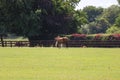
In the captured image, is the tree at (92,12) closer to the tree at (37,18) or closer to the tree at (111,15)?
the tree at (111,15)

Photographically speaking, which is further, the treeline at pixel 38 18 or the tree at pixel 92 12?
the tree at pixel 92 12

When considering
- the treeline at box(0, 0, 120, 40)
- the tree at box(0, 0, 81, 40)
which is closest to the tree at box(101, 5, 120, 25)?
the treeline at box(0, 0, 120, 40)

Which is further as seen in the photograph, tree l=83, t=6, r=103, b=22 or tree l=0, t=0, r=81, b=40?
tree l=83, t=6, r=103, b=22

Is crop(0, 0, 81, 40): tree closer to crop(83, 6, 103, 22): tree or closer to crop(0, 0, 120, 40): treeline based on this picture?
crop(0, 0, 120, 40): treeline

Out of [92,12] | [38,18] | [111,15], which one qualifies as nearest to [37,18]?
[38,18]

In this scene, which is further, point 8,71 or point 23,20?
point 23,20

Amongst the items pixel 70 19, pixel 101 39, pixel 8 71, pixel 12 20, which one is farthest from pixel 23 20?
pixel 8 71

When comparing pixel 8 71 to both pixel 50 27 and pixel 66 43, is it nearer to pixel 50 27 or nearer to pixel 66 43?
pixel 66 43

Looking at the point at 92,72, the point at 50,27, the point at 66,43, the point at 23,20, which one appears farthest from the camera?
the point at 50,27

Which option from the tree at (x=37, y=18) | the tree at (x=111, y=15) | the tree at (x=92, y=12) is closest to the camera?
the tree at (x=37, y=18)

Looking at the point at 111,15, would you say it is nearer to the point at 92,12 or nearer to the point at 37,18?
the point at 92,12

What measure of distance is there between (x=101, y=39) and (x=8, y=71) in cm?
3811

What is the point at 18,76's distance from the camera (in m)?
15.3

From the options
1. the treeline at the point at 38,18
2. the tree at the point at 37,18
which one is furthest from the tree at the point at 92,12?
the tree at the point at 37,18
